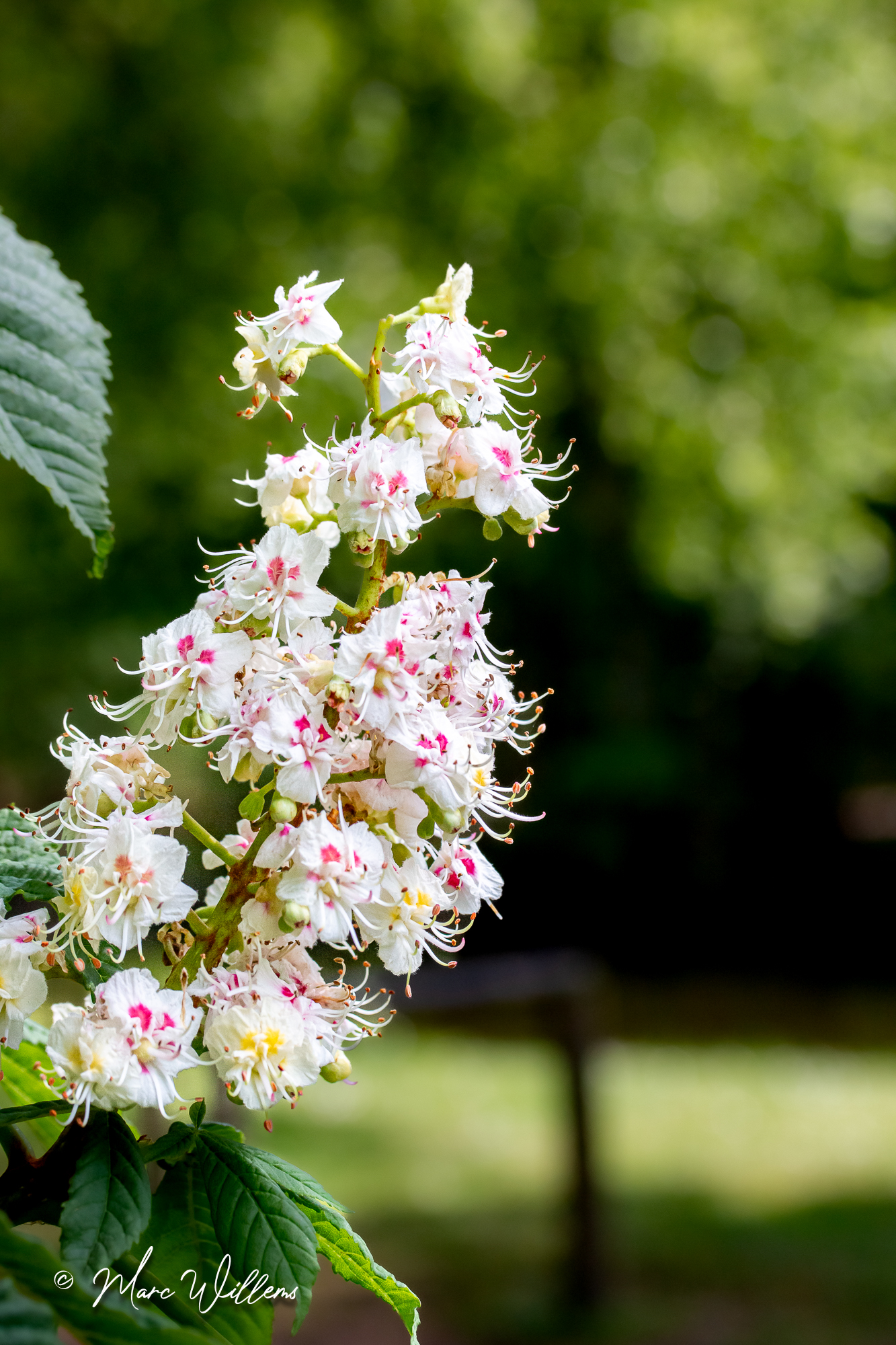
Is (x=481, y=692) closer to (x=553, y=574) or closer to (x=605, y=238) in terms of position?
(x=605, y=238)

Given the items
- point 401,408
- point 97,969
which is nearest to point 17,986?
point 97,969

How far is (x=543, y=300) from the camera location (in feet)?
26.1

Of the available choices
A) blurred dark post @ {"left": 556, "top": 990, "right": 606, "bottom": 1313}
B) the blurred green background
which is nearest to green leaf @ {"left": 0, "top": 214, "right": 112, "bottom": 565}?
the blurred green background

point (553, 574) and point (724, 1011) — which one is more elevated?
point (553, 574)

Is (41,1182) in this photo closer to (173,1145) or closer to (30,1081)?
(173,1145)

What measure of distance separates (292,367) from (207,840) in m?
0.32

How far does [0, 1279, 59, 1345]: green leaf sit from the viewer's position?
1.89ft

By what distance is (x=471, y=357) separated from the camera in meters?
0.86

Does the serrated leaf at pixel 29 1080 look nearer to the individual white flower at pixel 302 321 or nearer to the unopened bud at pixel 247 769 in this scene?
the unopened bud at pixel 247 769

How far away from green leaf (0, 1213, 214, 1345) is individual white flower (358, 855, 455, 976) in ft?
0.79

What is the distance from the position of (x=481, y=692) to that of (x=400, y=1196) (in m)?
6.56

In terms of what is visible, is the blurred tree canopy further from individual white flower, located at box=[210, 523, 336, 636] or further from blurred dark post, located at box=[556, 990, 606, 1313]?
individual white flower, located at box=[210, 523, 336, 636]

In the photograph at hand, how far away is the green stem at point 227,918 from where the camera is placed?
768 mm

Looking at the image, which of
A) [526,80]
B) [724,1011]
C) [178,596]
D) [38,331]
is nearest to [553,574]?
[724,1011]
